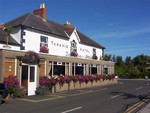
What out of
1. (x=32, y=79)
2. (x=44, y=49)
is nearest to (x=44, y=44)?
(x=44, y=49)

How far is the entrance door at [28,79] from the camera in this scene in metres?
20.6

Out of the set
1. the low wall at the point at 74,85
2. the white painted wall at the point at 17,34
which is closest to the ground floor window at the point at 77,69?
the low wall at the point at 74,85

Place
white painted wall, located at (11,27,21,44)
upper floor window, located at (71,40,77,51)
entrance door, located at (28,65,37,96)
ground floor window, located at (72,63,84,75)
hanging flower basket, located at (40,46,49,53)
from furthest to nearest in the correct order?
upper floor window, located at (71,40,77,51)
ground floor window, located at (72,63,84,75)
hanging flower basket, located at (40,46,49,53)
white painted wall, located at (11,27,21,44)
entrance door, located at (28,65,37,96)

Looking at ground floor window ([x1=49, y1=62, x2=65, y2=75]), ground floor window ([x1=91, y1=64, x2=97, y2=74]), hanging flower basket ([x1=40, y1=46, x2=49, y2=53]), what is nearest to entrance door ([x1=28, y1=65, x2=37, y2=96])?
ground floor window ([x1=49, y1=62, x2=65, y2=75])

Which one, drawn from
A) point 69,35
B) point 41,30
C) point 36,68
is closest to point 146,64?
point 69,35

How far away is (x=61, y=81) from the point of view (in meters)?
24.8

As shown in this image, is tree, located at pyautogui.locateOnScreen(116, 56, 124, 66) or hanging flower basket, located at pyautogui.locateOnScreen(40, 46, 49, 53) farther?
tree, located at pyautogui.locateOnScreen(116, 56, 124, 66)

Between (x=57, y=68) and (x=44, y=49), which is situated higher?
(x=44, y=49)

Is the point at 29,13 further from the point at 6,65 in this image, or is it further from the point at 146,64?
the point at 146,64

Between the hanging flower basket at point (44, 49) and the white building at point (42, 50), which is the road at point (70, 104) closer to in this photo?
the white building at point (42, 50)

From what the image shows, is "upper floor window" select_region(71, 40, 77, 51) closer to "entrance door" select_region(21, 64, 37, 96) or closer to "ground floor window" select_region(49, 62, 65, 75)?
"ground floor window" select_region(49, 62, 65, 75)

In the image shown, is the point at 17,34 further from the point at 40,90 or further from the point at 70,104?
the point at 70,104

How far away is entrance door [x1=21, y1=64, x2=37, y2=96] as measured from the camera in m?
20.6

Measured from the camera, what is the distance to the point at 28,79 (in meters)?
20.8
